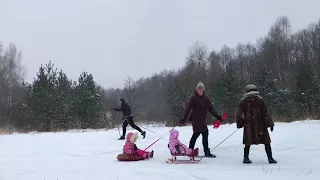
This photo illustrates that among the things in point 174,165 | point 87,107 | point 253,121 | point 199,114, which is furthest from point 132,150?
point 87,107

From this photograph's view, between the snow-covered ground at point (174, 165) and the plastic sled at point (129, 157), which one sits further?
the plastic sled at point (129, 157)

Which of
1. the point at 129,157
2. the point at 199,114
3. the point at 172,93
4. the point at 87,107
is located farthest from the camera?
the point at 172,93

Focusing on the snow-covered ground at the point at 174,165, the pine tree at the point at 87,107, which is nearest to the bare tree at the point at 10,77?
the pine tree at the point at 87,107

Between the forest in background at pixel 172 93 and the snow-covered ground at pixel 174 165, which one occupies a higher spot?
the forest in background at pixel 172 93

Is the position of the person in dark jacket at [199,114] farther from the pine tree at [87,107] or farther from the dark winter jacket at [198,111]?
the pine tree at [87,107]

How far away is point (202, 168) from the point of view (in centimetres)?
626

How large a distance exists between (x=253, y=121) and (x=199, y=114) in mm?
1489

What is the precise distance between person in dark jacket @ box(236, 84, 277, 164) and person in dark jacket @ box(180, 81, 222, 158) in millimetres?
1021

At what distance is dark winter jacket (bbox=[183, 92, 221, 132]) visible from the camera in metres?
7.95

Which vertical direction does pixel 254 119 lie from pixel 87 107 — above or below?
below

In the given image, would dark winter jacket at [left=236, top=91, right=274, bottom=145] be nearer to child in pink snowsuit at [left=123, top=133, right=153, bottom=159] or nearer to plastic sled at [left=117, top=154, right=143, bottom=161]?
child in pink snowsuit at [left=123, top=133, right=153, bottom=159]

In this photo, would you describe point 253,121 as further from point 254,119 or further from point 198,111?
point 198,111

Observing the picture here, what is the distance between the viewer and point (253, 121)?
6.95 m

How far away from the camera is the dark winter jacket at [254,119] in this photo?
6879 mm
